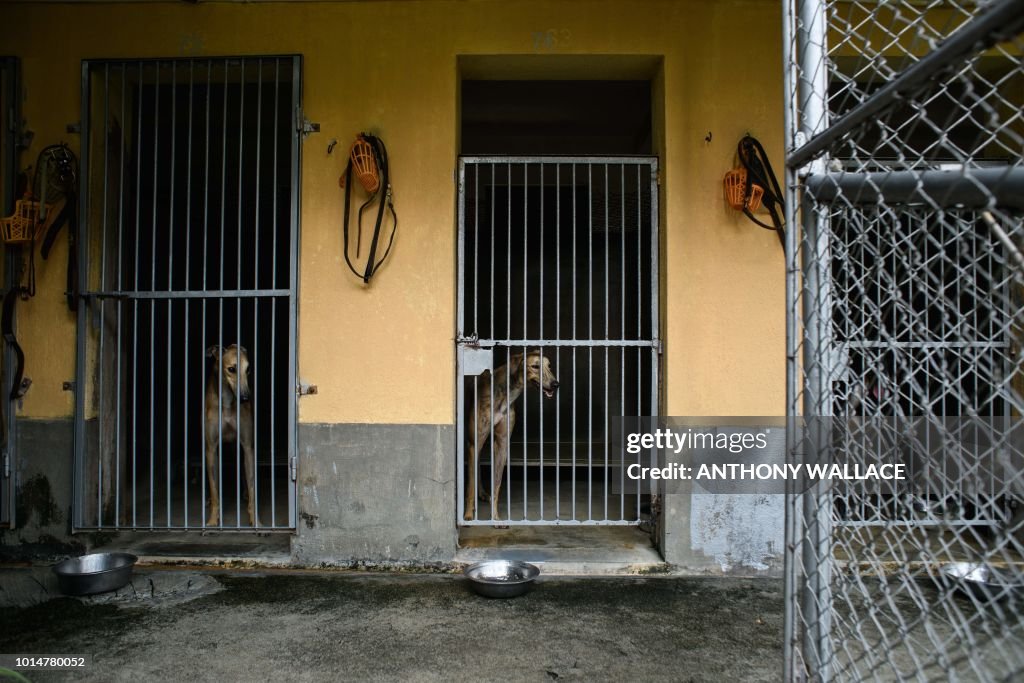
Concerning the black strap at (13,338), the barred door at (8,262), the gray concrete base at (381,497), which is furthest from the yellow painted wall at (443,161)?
the black strap at (13,338)

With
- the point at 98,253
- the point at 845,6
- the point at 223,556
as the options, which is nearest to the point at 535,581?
the point at 223,556

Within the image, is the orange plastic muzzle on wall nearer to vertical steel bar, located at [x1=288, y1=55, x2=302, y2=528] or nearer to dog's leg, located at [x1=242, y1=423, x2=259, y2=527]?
vertical steel bar, located at [x1=288, y1=55, x2=302, y2=528]

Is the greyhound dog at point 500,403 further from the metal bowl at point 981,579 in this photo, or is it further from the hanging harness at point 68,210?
the metal bowl at point 981,579

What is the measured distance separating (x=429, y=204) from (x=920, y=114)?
3156mm

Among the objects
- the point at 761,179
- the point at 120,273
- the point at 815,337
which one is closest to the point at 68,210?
the point at 120,273

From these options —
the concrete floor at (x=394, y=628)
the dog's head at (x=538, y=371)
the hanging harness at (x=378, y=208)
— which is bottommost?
the concrete floor at (x=394, y=628)

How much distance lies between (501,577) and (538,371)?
5.72 ft

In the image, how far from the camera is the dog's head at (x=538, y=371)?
5023mm

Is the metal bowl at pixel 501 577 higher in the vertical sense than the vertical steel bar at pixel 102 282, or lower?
lower

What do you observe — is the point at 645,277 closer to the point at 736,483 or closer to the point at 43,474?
the point at 736,483

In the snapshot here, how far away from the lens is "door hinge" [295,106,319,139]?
13.3 feet

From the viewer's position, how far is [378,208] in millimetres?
4008

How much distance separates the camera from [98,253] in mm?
4254

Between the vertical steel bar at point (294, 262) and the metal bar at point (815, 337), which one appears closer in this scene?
the metal bar at point (815, 337)
